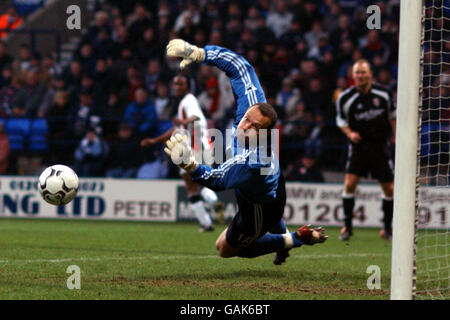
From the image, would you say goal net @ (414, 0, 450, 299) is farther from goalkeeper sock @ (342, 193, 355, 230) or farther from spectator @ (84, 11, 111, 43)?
spectator @ (84, 11, 111, 43)

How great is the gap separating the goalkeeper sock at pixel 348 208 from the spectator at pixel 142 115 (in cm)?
575

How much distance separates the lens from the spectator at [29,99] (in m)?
18.5

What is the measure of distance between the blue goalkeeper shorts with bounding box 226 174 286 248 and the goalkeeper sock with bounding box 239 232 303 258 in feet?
0.45

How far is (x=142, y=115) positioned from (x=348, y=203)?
6.15 metres

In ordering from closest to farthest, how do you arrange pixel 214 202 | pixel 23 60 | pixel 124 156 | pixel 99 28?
pixel 214 202, pixel 124 156, pixel 99 28, pixel 23 60

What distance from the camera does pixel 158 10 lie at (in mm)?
20406

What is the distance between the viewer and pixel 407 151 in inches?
245

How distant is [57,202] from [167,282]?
6.00 feet

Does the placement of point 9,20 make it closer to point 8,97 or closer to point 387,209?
point 8,97

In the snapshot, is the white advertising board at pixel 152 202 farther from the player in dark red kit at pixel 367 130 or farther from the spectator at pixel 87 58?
the spectator at pixel 87 58

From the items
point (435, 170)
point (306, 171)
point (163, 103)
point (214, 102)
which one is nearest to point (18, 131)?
point (163, 103)

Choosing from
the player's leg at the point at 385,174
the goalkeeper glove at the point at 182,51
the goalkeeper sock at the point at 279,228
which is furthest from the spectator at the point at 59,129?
the goalkeeper sock at the point at 279,228

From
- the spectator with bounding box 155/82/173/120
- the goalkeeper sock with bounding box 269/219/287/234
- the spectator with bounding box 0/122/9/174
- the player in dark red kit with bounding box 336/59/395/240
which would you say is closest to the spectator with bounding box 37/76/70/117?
the spectator with bounding box 0/122/9/174
